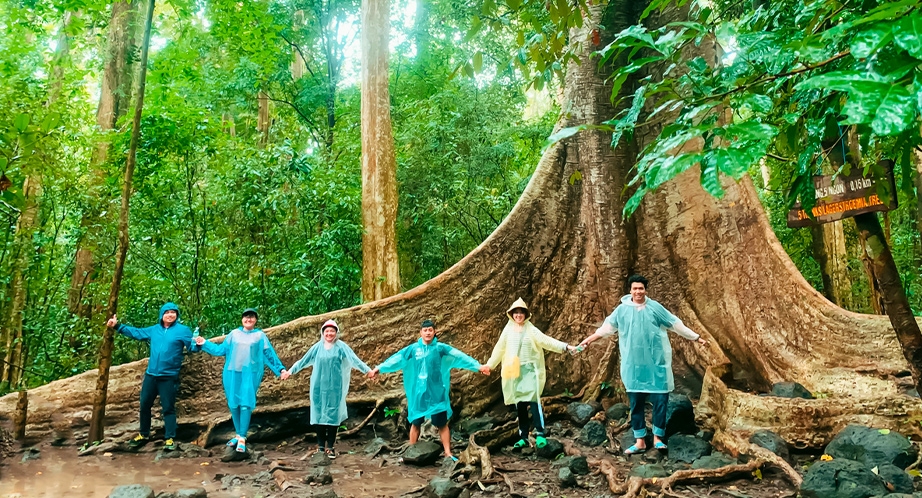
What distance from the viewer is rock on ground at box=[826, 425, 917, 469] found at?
4180 mm

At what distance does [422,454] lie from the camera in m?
5.37

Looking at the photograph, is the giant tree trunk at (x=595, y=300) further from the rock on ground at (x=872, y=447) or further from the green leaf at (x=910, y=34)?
the green leaf at (x=910, y=34)

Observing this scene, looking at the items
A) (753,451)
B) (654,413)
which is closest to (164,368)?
(654,413)

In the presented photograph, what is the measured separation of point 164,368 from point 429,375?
263 cm

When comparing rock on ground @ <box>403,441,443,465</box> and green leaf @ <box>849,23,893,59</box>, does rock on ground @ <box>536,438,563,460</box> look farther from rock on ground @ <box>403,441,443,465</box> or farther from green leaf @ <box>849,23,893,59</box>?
green leaf @ <box>849,23,893,59</box>

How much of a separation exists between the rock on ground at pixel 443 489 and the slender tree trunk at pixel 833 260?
851 cm

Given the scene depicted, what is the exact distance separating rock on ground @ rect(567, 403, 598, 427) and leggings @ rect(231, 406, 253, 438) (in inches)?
125

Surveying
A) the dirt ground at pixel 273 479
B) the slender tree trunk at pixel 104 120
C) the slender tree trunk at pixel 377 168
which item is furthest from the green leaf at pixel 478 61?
the slender tree trunk at pixel 104 120

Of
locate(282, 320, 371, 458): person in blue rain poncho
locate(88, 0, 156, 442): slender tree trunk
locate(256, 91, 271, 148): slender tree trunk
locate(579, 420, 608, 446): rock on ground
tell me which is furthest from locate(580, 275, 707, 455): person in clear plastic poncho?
locate(256, 91, 271, 148): slender tree trunk

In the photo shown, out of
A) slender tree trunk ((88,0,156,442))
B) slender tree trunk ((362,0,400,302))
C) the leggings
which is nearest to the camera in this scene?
slender tree trunk ((88,0,156,442))

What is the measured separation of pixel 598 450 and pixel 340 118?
9.66 metres

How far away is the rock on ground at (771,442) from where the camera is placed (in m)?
4.54

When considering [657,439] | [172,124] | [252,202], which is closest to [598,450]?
[657,439]

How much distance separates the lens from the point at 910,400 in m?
4.61
